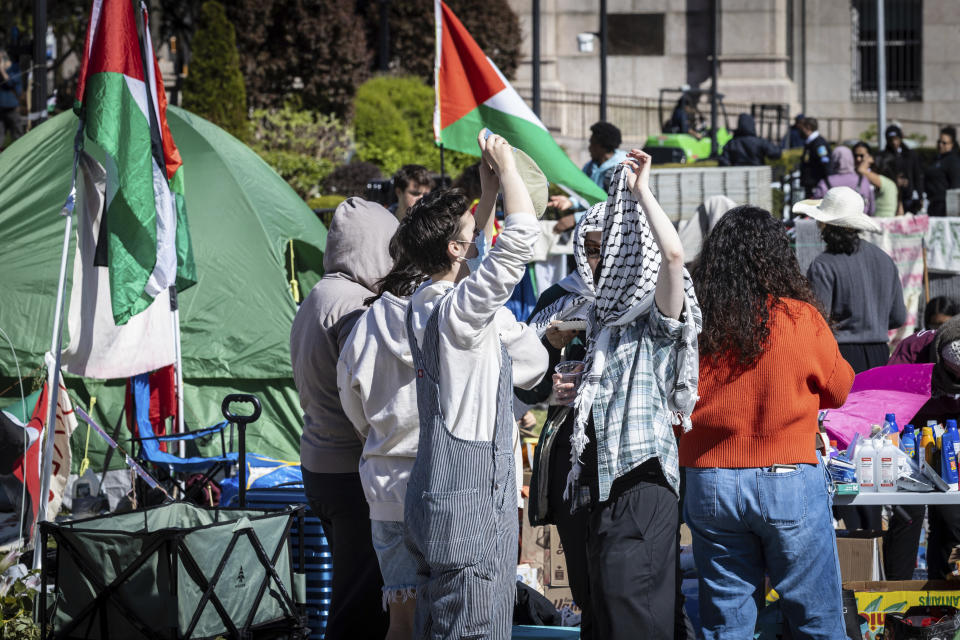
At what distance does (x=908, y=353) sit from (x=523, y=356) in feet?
9.06

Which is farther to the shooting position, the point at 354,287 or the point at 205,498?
the point at 205,498

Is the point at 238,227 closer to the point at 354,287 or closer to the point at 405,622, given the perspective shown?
the point at 354,287

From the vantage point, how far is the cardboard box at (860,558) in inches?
218

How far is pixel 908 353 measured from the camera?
5.96 m

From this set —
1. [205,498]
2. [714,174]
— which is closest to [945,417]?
[205,498]

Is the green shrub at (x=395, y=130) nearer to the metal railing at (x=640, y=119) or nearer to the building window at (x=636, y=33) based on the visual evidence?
the metal railing at (x=640, y=119)

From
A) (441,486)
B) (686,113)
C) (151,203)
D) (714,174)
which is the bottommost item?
(441,486)

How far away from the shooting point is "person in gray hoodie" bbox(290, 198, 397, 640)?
4.74 metres

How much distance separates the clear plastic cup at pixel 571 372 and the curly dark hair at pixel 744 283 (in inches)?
19.5

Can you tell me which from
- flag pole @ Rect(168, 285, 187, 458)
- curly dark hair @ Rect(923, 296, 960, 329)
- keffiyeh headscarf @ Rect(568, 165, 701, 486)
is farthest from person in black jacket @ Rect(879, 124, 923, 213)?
keffiyeh headscarf @ Rect(568, 165, 701, 486)

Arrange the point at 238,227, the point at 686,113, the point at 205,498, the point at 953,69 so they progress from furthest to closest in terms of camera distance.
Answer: the point at 953,69 → the point at 686,113 → the point at 238,227 → the point at 205,498

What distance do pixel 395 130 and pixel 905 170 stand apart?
7.71 m

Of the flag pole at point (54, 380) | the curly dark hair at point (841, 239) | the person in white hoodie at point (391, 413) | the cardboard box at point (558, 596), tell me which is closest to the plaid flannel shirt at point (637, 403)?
the person in white hoodie at point (391, 413)

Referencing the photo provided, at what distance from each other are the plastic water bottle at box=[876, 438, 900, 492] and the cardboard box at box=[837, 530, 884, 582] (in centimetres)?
63
